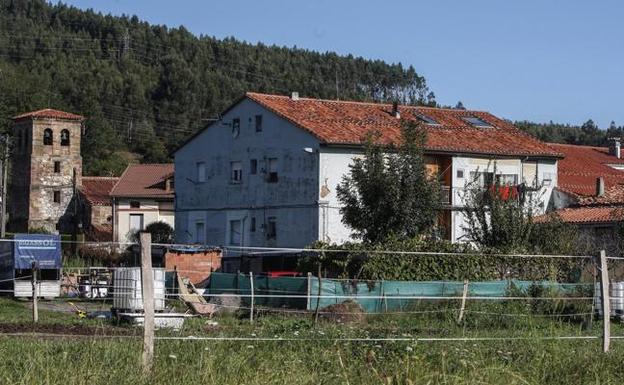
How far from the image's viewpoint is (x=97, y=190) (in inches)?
3351

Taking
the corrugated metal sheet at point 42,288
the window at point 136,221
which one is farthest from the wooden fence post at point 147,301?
the window at point 136,221

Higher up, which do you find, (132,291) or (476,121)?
(476,121)

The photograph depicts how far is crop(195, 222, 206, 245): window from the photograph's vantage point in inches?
2211

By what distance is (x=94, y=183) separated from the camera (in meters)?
87.0

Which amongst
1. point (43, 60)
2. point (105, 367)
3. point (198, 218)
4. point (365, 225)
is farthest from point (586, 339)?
point (43, 60)

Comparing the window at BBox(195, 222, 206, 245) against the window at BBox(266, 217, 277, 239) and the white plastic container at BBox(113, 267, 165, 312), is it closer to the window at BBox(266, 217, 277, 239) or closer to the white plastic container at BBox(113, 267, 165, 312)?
the window at BBox(266, 217, 277, 239)

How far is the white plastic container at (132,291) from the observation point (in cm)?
2349

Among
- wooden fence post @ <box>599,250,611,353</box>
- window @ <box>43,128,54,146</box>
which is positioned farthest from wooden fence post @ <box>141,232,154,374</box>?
window @ <box>43,128,54,146</box>

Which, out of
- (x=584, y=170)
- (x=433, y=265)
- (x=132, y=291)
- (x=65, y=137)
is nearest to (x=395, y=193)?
(x=433, y=265)

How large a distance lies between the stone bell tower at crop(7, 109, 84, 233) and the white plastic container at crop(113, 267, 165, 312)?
201ft

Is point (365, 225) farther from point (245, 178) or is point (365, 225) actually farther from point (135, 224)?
point (135, 224)

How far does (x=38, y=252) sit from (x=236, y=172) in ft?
56.7

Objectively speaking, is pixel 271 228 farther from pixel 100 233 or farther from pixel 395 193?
pixel 100 233

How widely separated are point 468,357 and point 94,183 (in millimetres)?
77508
